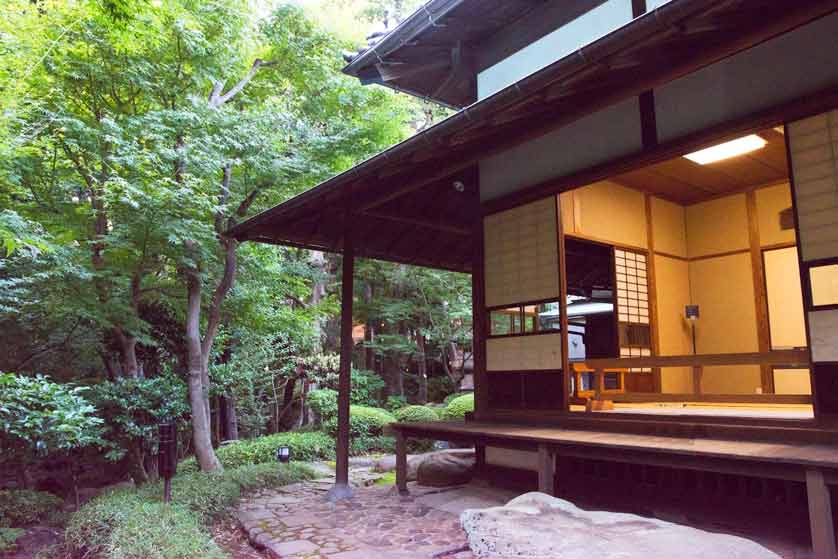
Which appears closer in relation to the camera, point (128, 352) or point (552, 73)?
point (552, 73)

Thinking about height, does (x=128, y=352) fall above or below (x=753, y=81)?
below

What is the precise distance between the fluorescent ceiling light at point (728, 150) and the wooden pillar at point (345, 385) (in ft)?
13.9

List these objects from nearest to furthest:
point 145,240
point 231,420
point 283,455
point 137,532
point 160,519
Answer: point 137,532 < point 160,519 < point 145,240 < point 283,455 < point 231,420

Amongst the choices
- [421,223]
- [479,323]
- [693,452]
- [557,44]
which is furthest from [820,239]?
[421,223]

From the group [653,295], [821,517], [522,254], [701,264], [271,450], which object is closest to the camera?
[821,517]

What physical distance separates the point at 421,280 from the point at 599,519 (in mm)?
11477

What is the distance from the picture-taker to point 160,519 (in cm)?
507

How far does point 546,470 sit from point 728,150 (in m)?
4.56

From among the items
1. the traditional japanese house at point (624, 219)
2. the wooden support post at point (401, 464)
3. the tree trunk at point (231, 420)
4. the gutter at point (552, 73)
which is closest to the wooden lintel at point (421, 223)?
the traditional japanese house at point (624, 219)

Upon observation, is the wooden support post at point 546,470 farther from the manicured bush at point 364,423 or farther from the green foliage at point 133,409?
the manicured bush at point 364,423

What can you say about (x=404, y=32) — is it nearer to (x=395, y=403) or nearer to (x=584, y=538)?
(x=584, y=538)

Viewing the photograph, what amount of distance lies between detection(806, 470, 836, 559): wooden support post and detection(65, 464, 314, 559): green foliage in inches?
158

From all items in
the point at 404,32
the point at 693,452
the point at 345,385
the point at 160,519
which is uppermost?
the point at 404,32

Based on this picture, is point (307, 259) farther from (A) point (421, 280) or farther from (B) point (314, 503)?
(B) point (314, 503)
